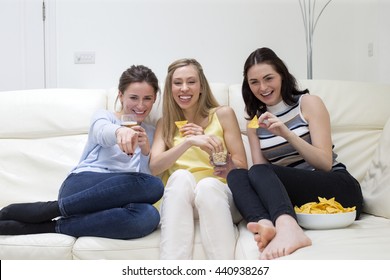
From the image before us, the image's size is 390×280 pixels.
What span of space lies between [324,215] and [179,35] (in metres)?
1.69

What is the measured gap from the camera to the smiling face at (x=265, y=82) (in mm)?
1864

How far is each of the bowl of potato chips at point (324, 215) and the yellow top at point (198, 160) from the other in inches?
18.5

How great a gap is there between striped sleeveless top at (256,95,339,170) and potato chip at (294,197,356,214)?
311 millimetres

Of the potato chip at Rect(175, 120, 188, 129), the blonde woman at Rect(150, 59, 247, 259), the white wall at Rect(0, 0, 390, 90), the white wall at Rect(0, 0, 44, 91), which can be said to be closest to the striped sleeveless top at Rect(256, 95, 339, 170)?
the blonde woman at Rect(150, 59, 247, 259)

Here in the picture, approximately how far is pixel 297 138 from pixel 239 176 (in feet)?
0.97

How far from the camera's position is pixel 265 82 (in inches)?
73.7

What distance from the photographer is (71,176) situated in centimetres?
180

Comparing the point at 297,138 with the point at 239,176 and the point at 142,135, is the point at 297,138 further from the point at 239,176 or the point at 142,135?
the point at 142,135

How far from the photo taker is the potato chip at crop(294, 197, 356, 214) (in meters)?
1.48

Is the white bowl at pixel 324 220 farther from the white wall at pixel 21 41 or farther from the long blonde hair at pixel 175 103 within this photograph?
the white wall at pixel 21 41

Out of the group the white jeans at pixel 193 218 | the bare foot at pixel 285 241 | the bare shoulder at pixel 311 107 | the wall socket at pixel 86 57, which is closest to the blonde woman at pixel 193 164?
the white jeans at pixel 193 218

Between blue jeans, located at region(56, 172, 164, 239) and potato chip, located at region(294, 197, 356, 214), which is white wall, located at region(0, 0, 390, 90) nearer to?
blue jeans, located at region(56, 172, 164, 239)
